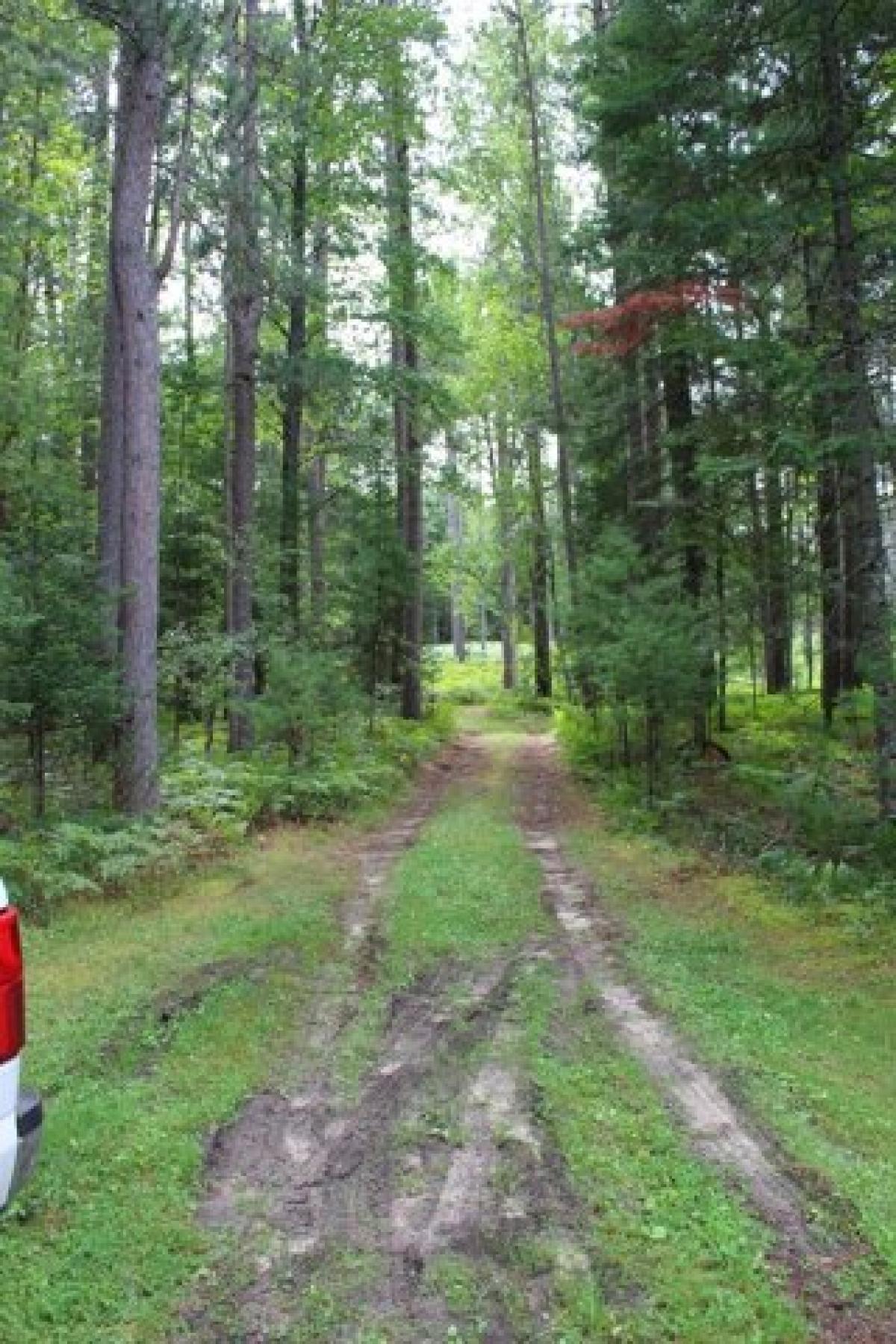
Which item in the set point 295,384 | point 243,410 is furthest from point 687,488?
point 243,410

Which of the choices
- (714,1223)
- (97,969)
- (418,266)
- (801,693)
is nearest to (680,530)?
(418,266)

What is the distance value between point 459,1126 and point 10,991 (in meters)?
2.60

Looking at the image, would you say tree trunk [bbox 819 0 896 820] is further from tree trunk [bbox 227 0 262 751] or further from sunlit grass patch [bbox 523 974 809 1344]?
tree trunk [bbox 227 0 262 751]

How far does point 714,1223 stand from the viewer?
393cm

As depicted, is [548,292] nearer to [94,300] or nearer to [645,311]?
[645,311]

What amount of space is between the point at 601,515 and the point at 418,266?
614 centimetres

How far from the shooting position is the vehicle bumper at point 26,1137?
9.36 ft

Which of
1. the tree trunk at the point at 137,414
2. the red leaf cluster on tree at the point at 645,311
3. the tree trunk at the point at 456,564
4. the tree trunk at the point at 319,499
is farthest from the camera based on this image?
the tree trunk at the point at 456,564

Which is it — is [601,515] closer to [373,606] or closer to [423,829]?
[373,606]

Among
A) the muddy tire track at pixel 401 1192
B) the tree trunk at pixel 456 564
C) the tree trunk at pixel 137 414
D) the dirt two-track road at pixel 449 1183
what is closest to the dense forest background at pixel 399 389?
the tree trunk at pixel 137 414

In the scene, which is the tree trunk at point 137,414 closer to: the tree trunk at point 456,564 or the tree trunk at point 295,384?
the tree trunk at point 295,384

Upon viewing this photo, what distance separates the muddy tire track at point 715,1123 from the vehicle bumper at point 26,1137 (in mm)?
2503

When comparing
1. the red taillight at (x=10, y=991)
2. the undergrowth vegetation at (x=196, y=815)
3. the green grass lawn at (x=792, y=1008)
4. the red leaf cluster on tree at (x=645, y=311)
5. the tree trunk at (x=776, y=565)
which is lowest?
the green grass lawn at (x=792, y=1008)

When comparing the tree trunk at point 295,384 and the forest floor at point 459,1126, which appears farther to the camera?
the tree trunk at point 295,384
